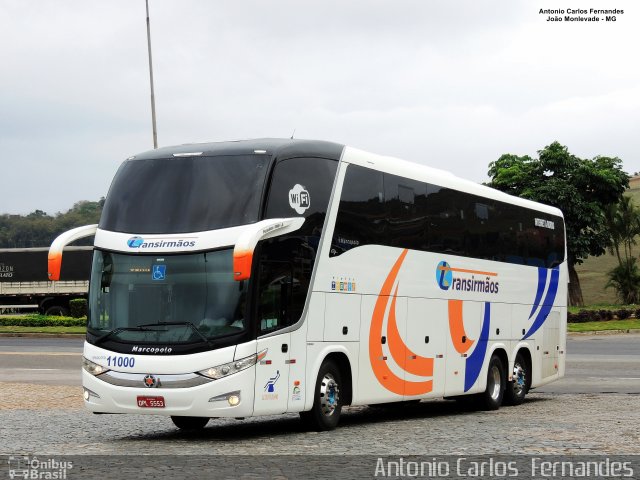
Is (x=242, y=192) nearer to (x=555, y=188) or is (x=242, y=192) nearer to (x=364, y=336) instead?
(x=364, y=336)

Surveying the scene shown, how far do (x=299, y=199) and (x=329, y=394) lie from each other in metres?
2.59

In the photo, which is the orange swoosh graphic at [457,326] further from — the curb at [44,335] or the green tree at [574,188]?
the green tree at [574,188]

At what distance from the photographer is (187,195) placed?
46.0 ft

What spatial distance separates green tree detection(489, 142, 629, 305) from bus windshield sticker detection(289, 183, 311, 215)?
5450cm

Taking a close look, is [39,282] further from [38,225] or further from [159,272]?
[38,225]

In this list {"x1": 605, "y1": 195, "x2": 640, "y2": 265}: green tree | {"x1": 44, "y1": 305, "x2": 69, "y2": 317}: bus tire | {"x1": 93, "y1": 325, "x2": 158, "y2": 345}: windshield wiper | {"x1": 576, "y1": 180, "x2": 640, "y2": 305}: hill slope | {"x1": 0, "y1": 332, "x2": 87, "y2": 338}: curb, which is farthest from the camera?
{"x1": 576, "y1": 180, "x2": 640, "y2": 305}: hill slope

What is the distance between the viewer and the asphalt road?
23892mm

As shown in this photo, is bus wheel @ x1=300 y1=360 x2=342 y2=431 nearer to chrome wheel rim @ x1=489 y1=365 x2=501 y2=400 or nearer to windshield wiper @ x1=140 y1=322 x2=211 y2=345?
windshield wiper @ x1=140 y1=322 x2=211 y2=345

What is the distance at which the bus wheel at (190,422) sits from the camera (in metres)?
15.2

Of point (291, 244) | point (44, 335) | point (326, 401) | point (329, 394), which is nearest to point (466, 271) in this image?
point (329, 394)

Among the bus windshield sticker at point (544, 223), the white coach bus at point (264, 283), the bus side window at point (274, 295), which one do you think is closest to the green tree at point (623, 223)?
the bus windshield sticker at point (544, 223)

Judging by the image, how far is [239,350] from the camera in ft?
43.5

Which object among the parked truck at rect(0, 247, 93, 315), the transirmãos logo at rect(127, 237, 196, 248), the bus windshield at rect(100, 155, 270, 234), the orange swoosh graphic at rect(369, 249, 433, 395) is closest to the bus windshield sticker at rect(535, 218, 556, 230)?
the orange swoosh graphic at rect(369, 249, 433, 395)

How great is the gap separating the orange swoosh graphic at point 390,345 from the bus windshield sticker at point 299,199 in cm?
233
